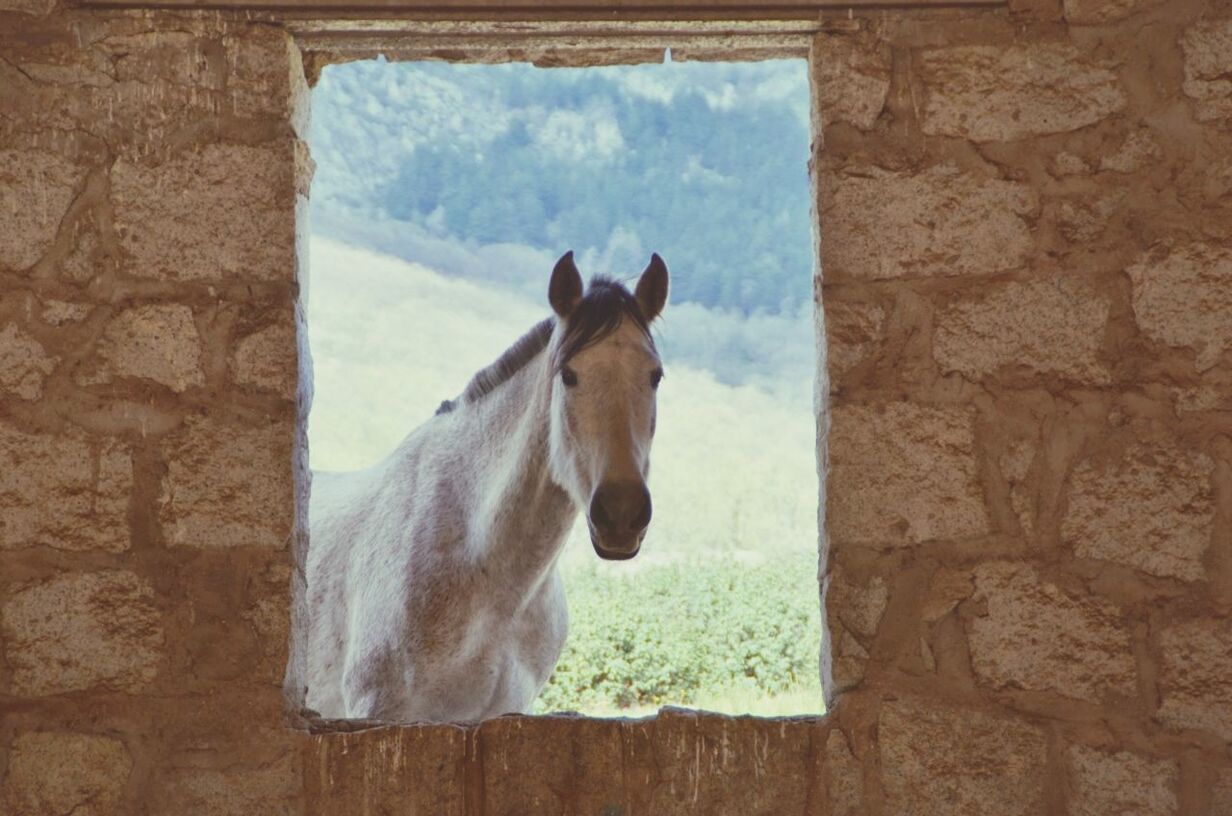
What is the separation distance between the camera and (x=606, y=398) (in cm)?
314

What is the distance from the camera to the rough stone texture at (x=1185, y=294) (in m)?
2.34

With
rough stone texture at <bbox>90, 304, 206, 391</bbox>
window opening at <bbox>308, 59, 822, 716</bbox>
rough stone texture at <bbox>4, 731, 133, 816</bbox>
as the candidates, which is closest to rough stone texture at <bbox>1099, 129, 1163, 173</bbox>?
rough stone texture at <bbox>90, 304, 206, 391</bbox>

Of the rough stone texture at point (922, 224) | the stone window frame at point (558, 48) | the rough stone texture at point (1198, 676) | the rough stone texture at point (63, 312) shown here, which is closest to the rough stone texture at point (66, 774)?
the stone window frame at point (558, 48)

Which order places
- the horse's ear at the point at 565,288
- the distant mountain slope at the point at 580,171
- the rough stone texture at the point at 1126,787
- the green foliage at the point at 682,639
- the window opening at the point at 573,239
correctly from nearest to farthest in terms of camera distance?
the rough stone texture at the point at 1126,787 → the horse's ear at the point at 565,288 → the green foliage at the point at 682,639 → the window opening at the point at 573,239 → the distant mountain slope at the point at 580,171

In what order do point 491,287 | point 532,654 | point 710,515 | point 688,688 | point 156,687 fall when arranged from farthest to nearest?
1. point 491,287
2. point 710,515
3. point 688,688
4. point 532,654
5. point 156,687

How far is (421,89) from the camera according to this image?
17.5m

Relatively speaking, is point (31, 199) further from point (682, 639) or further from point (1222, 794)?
point (682, 639)

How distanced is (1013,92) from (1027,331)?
0.49m

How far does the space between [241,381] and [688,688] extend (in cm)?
561

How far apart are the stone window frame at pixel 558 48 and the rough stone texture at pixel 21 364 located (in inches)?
19.7

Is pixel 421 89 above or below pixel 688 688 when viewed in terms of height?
above

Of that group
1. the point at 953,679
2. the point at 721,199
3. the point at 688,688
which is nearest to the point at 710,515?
the point at 688,688

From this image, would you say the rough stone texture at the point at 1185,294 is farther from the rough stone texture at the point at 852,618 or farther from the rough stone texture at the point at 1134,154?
the rough stone texture at the point at 852,618

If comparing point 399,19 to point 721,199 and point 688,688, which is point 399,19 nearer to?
point 688,688
